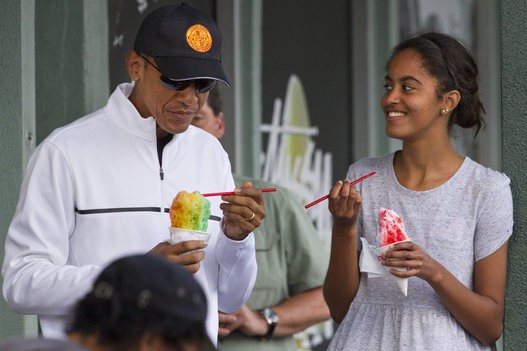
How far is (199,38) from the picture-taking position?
3570 millimetres

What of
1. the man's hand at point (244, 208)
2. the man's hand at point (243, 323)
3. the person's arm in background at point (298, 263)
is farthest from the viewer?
the person's arm in background at point (298, 263)

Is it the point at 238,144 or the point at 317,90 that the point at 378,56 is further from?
the point at 238,144

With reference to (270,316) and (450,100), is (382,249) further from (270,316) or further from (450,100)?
(270,316)

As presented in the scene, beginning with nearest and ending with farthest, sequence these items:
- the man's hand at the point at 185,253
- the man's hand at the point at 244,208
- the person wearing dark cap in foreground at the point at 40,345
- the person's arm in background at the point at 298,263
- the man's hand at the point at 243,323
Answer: the person wearing dark cap in foreground at the point at 40,345, the man's hand at the point at 185,253, the man's hand at the point at 244,208, the man's hand at the point at 243,323, the person's arm in background at the point at 298,263

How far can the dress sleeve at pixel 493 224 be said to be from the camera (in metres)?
3.63

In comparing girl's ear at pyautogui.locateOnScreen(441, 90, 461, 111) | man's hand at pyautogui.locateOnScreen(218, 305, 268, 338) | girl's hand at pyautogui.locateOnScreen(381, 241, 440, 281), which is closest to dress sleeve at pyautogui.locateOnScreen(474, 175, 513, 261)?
girl's hand at pyautogui.locateOnScreen(381, 241, 440, 281)

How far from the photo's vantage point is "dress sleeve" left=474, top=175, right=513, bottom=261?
3631 millimetres

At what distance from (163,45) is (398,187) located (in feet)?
2.78

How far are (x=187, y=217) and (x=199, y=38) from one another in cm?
54

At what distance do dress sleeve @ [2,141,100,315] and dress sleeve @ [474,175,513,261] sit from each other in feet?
3.71

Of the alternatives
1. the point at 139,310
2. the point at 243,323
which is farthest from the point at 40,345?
the point at 243,323

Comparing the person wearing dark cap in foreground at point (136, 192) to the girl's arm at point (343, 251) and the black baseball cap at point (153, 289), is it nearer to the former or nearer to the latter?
the girl's arm at point (343, 251)

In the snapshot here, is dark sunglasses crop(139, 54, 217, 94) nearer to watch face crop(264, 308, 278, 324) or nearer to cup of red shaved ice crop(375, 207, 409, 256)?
cup of red shaved ice crop(375, 207, 409, 256)

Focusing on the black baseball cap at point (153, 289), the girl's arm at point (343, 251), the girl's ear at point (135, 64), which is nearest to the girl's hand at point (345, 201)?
the girl's arm at point (343, 251)
